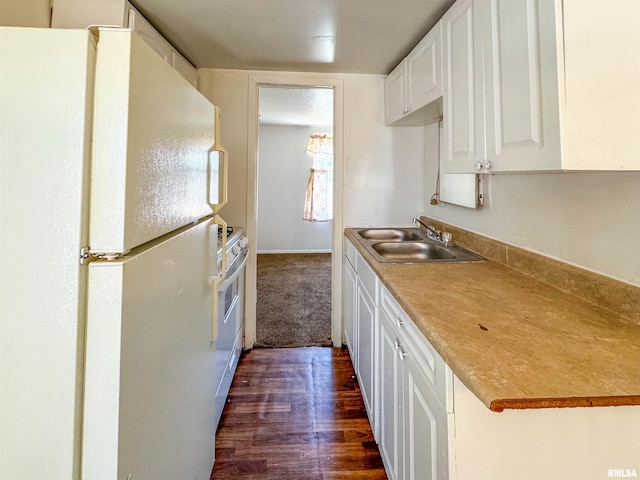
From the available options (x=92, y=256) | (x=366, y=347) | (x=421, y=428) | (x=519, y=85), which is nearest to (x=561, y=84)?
(x=519, y=85)

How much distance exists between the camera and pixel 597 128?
823 mm

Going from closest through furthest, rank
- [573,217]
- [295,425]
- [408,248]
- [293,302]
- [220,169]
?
[573,217], [220,169], [295,425], [408,248], [293,302]

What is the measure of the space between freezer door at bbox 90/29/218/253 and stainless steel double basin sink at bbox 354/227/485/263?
41.9 inches

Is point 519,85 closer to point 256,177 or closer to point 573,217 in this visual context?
point 573,217

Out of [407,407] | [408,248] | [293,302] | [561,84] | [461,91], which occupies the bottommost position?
[293,302]

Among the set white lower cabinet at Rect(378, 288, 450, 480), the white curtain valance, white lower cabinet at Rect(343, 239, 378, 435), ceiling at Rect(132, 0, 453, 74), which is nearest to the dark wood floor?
white lower cabinet at Rect(343, 239, 378, 435)

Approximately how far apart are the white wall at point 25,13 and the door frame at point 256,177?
126cm

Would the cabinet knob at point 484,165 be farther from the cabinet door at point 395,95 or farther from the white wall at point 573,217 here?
the cabinet door at point 395,95

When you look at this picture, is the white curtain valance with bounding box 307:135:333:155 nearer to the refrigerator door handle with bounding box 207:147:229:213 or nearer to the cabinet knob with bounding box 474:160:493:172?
the refrigerator door handle with bounding box 207:147:229:213

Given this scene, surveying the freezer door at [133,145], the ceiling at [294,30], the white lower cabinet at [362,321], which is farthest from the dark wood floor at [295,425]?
the ceiling at [294,30]

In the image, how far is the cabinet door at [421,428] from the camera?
0.81 meters

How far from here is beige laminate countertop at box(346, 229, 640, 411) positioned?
0.63m

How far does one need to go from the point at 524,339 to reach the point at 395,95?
6.38ft

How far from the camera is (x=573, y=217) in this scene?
120cm
